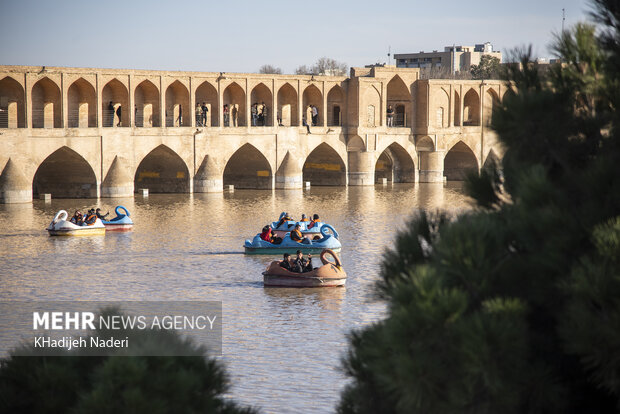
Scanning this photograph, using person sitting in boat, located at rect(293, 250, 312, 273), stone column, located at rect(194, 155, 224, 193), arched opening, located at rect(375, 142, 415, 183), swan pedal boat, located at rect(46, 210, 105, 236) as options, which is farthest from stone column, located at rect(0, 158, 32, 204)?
arched opening, located at rect(375, 142, 415, 183)

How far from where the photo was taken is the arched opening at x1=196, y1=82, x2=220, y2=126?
33844 mm

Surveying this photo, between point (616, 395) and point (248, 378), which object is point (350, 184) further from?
point (616, 395)

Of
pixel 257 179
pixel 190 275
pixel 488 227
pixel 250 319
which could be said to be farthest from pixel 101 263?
pixel 257 179

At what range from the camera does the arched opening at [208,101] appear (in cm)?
3384

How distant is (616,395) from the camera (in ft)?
13.5

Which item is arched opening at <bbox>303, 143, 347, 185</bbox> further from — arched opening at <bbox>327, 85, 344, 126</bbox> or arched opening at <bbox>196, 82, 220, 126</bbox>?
arched opening at <bbox>196, 82, 220, 126</bbox>

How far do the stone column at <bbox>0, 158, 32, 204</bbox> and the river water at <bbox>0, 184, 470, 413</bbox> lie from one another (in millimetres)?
465

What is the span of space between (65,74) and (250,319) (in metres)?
18.9

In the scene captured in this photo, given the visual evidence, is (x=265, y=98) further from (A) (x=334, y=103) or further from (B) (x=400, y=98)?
(B) (x=400, y=98)

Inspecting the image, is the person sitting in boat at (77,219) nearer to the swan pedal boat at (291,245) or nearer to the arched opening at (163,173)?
the swan pedal boat at (291,245)

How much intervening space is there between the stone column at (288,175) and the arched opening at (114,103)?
6.43 meters

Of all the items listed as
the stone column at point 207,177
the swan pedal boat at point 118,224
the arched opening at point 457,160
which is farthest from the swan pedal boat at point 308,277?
the arched opening at point 457,160

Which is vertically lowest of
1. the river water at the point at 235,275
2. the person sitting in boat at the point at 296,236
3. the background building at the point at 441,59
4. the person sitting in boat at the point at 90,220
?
the river water at the point at 235,275

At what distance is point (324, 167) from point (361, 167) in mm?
1953
